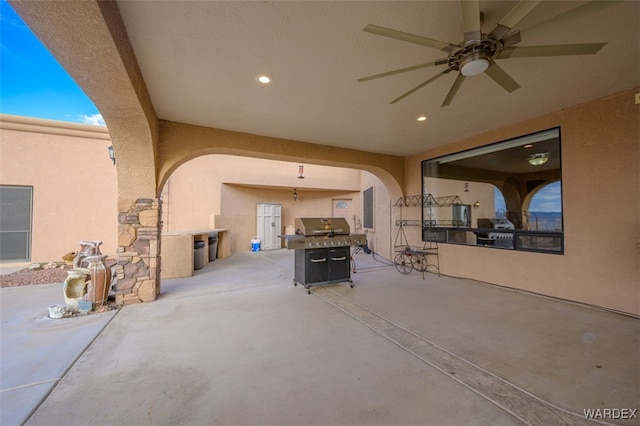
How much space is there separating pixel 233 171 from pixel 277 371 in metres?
8.18

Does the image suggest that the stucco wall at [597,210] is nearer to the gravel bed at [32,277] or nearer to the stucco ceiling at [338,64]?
the stucco ceiling at [338,64]

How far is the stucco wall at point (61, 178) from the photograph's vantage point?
19.0 feet

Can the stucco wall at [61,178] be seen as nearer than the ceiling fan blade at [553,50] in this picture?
No

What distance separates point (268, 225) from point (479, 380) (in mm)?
9191

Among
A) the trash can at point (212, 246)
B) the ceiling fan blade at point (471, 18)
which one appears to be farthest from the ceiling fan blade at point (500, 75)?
the trash can at point (212, 246)

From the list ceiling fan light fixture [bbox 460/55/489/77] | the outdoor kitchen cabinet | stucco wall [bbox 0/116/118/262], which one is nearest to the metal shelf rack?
the outdoor kitchen cabinet

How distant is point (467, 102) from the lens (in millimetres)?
3467

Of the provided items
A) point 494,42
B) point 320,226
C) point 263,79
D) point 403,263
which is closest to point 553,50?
point 494,42

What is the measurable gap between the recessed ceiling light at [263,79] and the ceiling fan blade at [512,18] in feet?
7.23

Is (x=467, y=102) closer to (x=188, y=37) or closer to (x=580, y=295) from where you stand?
(x=580, y=295)

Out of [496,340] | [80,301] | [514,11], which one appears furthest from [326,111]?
[80,301]

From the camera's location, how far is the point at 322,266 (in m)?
4.41

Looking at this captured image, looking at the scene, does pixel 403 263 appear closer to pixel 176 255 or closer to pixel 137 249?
pixel 176 255

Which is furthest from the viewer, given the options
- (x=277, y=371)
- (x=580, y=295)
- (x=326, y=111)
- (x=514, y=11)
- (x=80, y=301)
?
(x=326, y=111)
